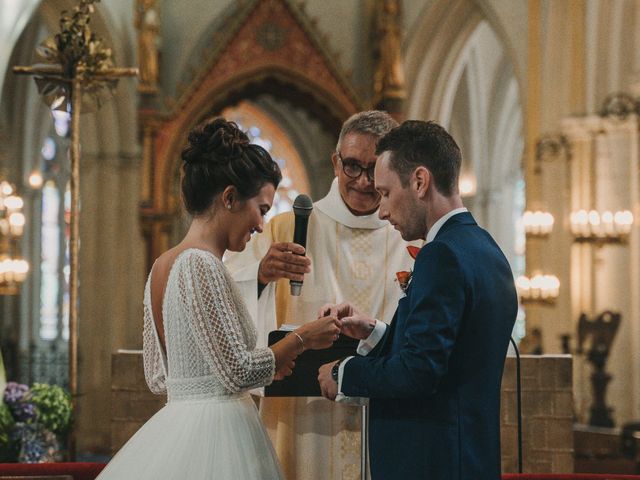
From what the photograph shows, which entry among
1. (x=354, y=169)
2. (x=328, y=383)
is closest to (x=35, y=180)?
(x=354, y=169)

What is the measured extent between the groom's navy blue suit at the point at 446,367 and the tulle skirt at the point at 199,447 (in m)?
0.37

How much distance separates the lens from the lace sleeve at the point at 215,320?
3412 millimetres

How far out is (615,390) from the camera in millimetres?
15297

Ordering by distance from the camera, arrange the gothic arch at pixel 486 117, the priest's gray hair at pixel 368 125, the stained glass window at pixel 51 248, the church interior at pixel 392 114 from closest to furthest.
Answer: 1. the priest's gray hair at pixel 368 125
2. the church interior at pixel 392 114
3. the gothic arch at pixel 486 117
4. the stained glass window at pixel 51 248

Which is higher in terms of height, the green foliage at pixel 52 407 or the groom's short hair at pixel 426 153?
the groom's short hair at pixel 426 153

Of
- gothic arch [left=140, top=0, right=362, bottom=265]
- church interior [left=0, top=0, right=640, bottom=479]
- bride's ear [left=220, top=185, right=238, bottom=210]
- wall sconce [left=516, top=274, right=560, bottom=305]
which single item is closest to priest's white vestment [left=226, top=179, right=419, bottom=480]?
bride's ear [left=220, top=185, right=238, bottom=210]

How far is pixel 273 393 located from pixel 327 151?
18.0 metres

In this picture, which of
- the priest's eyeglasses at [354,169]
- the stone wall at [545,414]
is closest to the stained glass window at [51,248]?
the stone wall at [545,414]

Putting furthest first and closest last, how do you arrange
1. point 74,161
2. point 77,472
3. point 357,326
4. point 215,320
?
point 74,161
point 77,472
point 357,326
point 215,320

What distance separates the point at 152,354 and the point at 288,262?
632 mm

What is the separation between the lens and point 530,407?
626cm

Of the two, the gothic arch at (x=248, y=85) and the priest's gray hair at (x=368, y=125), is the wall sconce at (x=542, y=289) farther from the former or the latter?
the priest's gray hair at (x=368, y=125)

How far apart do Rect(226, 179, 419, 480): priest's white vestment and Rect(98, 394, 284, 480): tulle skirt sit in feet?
2.94

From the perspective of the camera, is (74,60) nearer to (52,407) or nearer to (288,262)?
(52,407)
